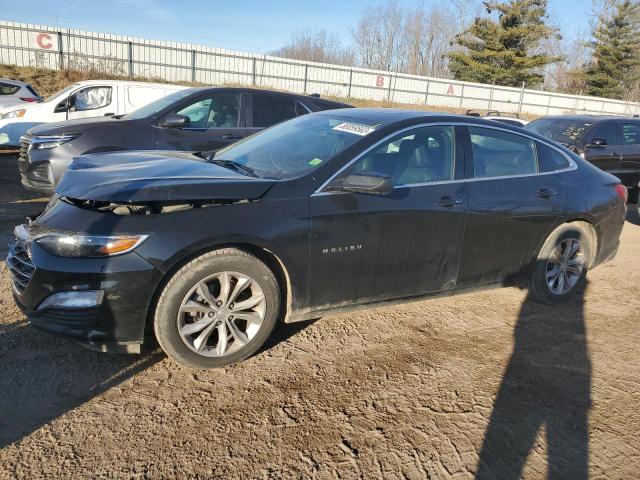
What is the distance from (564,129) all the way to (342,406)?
846 cm

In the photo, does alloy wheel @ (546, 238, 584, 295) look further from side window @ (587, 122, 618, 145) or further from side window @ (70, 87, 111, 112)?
side window @ (70, 87, 111, 112)

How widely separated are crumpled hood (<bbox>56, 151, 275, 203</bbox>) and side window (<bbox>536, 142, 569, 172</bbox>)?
8.26 ft

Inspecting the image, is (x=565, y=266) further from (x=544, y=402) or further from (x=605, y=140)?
(x=605, y=140)

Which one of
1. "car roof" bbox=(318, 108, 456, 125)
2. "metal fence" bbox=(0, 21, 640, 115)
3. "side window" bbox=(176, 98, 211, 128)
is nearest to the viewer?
"car roof" bbox=(318, 108, 456, 125)

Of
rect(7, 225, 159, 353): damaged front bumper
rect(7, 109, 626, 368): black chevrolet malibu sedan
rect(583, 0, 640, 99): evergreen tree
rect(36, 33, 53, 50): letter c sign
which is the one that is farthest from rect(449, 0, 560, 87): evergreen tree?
rect(7, 225, 159, 353): damaged front bumper

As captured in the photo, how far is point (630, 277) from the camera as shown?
562 cm

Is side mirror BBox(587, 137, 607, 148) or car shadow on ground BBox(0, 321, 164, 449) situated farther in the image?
side mirror BBox(587, 137, 607, 148)

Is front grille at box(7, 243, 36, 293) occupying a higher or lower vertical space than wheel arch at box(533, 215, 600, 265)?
lower

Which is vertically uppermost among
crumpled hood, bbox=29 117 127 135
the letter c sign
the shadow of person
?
the letter c sign

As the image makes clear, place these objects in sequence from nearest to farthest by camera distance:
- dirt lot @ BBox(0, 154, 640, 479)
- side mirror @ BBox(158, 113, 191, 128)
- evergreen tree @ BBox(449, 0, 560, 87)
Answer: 1. dirt lot @ BBox(0, 154, 640, 479)
2. side mirror @ BBox(158, 113, 191, 128)
3. evergreen tree @ BBox(449, 0, 560, 87)

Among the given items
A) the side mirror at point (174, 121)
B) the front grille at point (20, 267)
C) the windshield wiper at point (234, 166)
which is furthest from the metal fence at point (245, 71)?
the front grille at point (20, 267)

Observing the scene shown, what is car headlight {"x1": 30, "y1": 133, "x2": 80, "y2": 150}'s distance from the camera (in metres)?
6.52

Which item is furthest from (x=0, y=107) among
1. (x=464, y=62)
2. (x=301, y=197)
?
(x=464, y=62)

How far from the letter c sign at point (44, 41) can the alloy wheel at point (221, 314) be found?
24896 millimetres
